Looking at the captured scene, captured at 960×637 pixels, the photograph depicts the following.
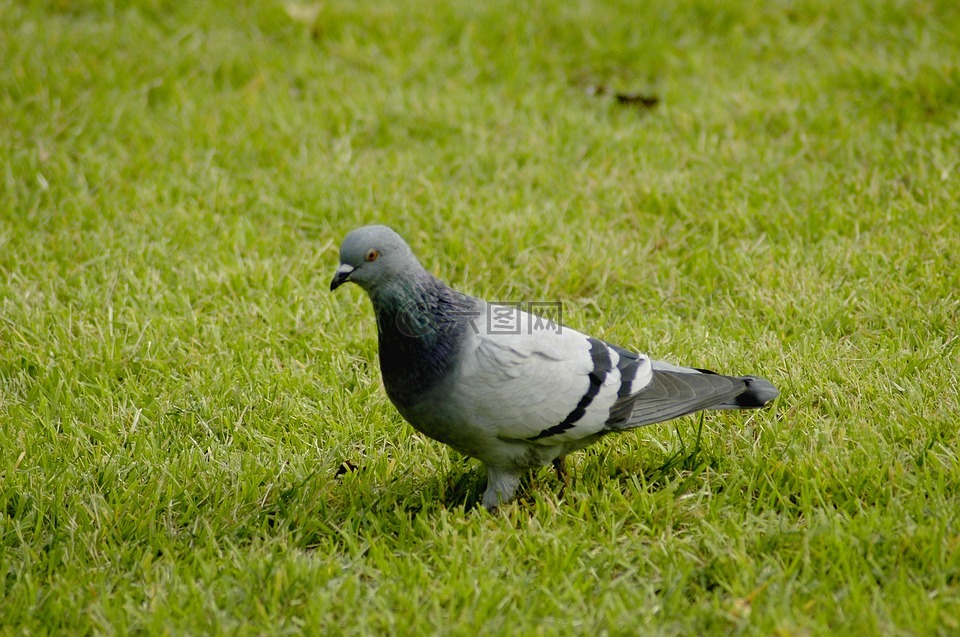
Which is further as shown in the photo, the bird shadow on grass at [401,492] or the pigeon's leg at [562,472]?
the pigeon's leg at [562,472]

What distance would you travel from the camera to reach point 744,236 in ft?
14.3

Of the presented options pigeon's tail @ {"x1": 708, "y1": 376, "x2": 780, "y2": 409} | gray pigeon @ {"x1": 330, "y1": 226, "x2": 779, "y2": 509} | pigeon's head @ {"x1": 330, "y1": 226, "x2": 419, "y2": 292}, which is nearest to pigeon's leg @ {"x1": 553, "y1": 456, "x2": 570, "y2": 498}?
gray pigeon @ {"x1": 330, "y1": 226, "x2": 779, "y2": 509}

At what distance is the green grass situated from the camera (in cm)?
251

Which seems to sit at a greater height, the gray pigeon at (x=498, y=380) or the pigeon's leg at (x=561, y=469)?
the gray pigeon at (x=498, y=380)

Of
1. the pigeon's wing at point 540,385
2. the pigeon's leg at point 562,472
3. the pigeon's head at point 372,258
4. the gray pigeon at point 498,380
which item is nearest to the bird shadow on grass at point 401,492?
the pigeon's leg at point 562,472

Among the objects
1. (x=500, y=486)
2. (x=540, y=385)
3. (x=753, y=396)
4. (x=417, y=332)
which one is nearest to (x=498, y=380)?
(x=540, y=385)

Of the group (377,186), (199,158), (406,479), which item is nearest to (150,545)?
(406,479)

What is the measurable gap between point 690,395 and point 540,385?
1.60 feet

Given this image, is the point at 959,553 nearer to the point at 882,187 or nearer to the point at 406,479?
the point at 406,479

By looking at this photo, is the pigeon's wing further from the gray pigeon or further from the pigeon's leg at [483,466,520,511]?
the pigeon's leg at [483,466,520,511]

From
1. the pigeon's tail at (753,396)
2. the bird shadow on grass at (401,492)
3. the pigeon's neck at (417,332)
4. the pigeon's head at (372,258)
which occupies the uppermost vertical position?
the pigeon's head at (372,258)

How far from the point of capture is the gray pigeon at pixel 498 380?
2703mm

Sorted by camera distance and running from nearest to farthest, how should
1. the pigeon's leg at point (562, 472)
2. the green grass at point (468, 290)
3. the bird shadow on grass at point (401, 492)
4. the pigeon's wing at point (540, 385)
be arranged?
the green grass at point (468, 290), the pigeon's wing at point (540, 385), the bird shadow on grass at point (401, 492), the pigeon's leg at point (562, 472)

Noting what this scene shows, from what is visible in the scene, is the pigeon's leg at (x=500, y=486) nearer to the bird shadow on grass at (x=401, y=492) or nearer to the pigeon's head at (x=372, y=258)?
the bird shadow on grass at (x=401, y=492)
